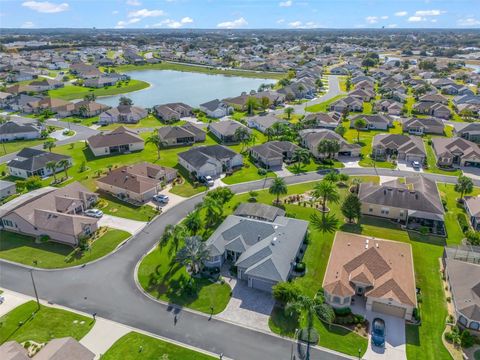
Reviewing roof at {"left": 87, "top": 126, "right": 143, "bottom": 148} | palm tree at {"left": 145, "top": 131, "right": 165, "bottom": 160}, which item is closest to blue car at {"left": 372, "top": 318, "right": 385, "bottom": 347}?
palm tree at {"left": 145, "top": 131, "right": 165, "bottom": 160}

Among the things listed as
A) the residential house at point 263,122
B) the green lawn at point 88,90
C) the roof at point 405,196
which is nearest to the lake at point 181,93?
the green lawn at point 88,90

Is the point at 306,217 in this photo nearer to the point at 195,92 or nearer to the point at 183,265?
the point at 183,265

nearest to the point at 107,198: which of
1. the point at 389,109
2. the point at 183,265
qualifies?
the point at 183,265

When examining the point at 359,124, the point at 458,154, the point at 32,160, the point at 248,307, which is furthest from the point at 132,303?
the point at 359,124

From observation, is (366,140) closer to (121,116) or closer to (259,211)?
(259,211)

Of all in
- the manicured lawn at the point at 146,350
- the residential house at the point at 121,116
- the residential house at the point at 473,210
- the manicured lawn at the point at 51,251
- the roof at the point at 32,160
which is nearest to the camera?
the manicured lawn at the point at 146,350

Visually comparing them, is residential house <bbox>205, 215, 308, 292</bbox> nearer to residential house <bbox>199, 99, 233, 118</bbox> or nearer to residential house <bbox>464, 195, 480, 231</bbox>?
residential house <bbox>464, 195, 480, 231</bbox>

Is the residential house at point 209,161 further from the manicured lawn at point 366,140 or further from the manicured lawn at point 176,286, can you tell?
the manicured lawn at point 366,140
